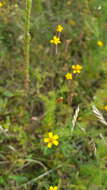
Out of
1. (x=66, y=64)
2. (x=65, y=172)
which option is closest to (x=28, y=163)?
(x=65, y=172)

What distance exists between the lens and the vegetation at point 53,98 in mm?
1661

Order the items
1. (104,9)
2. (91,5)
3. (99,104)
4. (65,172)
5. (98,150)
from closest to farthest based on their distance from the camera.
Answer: (98,150)
(65,172)
(99,104)
(104,9)
(91,5)

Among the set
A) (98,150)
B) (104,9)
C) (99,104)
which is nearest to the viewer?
(98,150)

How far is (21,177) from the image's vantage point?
67.1 inches

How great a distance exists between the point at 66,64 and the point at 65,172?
0.92 m

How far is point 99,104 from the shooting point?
1946 millimetres

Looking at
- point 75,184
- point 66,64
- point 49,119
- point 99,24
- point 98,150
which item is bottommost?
point 75,184

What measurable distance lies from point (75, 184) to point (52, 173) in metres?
0.18

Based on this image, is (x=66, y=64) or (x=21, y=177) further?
(x=66, y=64)

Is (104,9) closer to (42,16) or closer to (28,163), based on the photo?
(42,16)

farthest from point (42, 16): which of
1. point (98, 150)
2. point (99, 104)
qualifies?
point (98, 150)

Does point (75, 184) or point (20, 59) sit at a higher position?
point (20, 59)

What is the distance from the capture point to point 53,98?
1757 millimetres

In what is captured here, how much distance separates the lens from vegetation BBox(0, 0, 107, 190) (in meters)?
1.66
